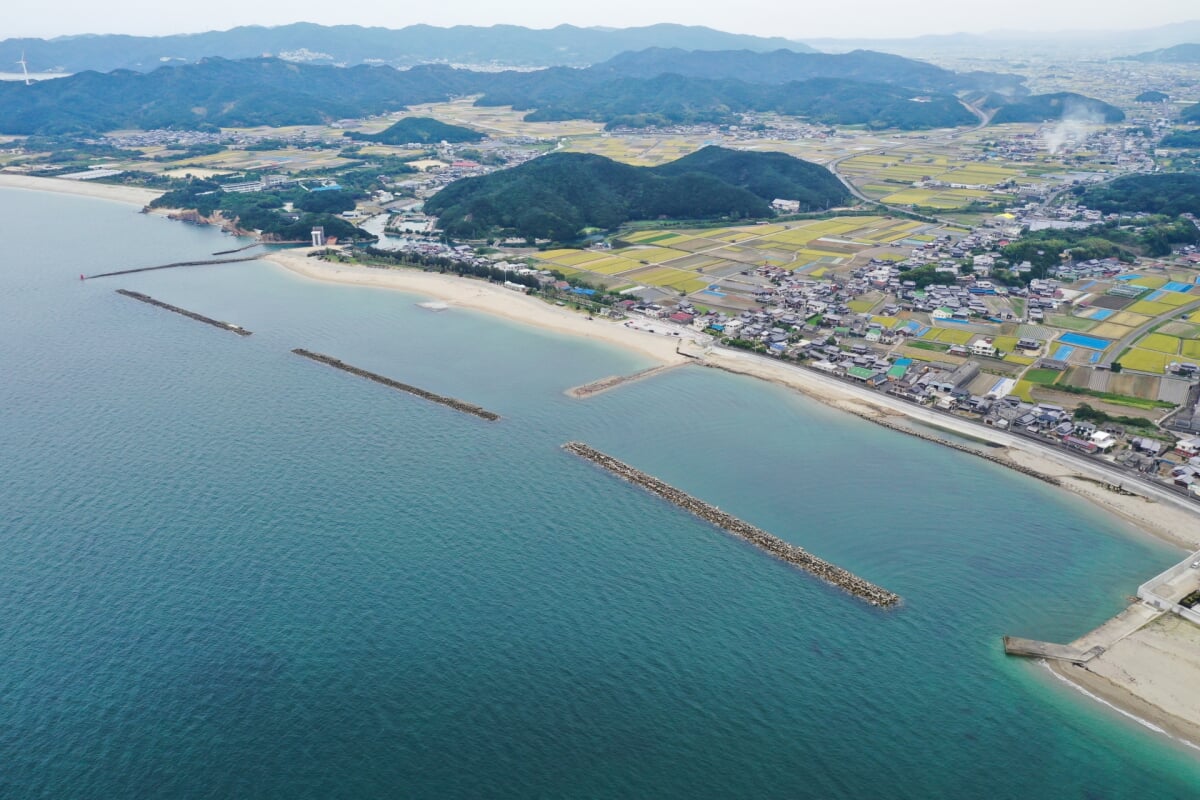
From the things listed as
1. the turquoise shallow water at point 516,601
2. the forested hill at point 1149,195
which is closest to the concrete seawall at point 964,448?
the turquoise shallow water at point 516,601

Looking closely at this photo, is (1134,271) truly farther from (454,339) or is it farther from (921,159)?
(921,159)

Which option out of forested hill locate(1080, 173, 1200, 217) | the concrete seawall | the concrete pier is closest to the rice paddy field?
the concrete seawall

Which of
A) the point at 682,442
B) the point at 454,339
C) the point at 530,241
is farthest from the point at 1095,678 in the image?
the point at 530,241

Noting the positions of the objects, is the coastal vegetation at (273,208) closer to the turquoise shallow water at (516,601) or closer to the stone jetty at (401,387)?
the stone jetty at (401,387)

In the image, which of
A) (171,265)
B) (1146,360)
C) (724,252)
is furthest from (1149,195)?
(171,265)

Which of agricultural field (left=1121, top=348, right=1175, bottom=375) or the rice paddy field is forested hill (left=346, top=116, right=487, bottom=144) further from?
agricultural field (left=1121, top=348, right=1175, bottom=375)

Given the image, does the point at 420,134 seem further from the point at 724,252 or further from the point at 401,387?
the point at 401,387
